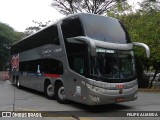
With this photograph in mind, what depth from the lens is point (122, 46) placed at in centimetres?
1212

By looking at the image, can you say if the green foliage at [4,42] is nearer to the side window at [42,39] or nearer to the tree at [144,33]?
the tree at [144,33]

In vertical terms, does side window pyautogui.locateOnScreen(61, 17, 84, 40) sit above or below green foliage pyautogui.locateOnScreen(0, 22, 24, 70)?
below

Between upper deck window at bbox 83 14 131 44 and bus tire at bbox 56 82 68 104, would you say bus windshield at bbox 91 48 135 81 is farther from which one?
bus tire at bbox 56 82 68 104

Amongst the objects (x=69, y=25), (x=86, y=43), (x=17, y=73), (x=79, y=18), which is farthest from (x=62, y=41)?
(x=17, y=73)

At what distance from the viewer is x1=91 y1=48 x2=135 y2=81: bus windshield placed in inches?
448

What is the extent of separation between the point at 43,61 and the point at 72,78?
436 centimetres

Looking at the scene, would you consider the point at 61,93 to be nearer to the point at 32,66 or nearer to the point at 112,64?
the point at 112,64

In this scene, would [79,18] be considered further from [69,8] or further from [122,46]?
[69,8]

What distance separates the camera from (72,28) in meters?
12.9

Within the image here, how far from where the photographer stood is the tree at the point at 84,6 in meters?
37.8

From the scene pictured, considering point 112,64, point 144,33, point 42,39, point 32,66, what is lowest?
point 112,64

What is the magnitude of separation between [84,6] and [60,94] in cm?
2518

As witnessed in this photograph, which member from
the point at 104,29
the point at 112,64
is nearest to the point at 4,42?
the point at 104,29

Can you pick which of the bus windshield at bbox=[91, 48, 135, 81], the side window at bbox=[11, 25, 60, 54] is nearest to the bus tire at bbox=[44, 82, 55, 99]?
the side window at bbox=[11, 25, 60, 54]
